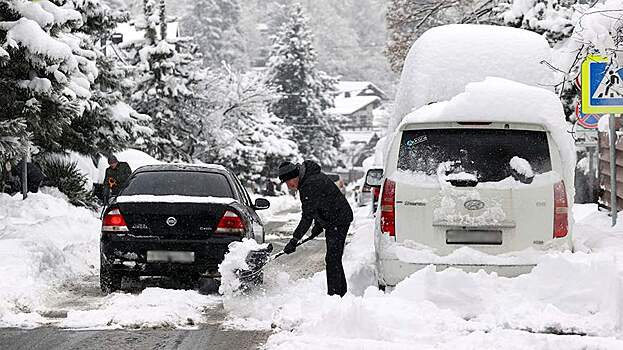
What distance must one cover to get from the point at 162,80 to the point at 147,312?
31938 mm

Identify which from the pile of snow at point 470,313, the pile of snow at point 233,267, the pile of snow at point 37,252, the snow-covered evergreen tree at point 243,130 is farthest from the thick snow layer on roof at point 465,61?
the snow-covered evergreen tree at point 243,130

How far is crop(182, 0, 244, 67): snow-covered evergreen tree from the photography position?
315 ft

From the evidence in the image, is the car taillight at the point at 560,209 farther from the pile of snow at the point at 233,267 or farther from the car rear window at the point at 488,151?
the pile of snow at the point at 233,267

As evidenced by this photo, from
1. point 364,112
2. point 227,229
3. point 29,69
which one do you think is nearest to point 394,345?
point 227,229

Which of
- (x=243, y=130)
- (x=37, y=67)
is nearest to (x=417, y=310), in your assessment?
(x=37, y=67)

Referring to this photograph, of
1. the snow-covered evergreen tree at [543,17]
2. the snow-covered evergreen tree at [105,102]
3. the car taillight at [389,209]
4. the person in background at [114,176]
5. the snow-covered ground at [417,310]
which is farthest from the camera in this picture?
the snow-covered evergreen tree at [105,102]

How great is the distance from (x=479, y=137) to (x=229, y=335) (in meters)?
2.81

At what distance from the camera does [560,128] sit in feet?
27.3

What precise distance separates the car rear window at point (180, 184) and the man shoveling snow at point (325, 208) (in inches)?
78.3

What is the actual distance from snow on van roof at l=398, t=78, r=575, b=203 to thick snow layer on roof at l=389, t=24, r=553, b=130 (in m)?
3.98

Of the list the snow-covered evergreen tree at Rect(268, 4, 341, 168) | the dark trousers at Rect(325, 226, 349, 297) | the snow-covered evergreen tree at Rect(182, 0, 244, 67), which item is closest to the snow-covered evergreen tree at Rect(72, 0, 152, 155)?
the dark trousers at Rect(325, 226, 349, 297)

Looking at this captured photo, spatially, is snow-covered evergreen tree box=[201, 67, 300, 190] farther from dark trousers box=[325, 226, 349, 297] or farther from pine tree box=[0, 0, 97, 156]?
dark trousers box=[325, 226, 349, 297]

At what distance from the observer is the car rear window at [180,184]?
10758 mm

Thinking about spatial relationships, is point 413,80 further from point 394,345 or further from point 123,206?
point 394,345
